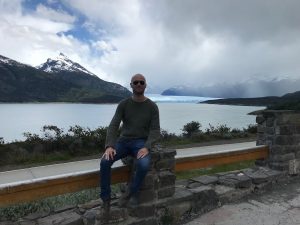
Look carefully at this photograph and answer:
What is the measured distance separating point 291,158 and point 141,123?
156 inches

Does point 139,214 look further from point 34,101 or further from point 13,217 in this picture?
point 34,101

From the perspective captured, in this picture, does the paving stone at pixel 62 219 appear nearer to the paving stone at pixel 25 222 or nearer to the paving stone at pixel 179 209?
the paving stone at pixel 25 222

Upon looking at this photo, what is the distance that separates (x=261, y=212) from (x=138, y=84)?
2.60m

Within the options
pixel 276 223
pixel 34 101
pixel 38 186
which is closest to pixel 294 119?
pixel 276 223

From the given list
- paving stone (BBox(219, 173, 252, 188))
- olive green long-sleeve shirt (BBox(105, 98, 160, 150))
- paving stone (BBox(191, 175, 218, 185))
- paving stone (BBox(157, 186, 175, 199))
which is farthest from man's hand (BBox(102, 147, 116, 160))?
paving stone (BBox(219, 173, 252, 188))

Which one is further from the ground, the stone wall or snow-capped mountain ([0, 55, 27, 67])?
snow-capped mountain ([0, 55, 27, 67])

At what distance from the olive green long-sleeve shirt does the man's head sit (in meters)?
0.14

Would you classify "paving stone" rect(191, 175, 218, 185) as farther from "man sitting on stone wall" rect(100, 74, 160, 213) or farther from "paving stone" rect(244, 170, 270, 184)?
"man sitting on stone wall" rect(100, 74, 160, 213)

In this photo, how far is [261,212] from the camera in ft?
18.1

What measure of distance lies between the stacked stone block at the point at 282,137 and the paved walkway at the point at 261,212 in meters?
0.94

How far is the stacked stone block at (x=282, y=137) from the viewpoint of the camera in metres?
7.36

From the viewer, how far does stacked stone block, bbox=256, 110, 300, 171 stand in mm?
7359

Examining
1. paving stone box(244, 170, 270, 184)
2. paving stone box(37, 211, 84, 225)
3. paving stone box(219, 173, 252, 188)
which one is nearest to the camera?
paving stone box(37, 211, 84, 225)

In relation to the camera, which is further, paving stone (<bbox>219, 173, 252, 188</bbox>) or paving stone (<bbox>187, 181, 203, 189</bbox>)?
paving stone (<bbox>219, 173, 252, 188</bbox>)
